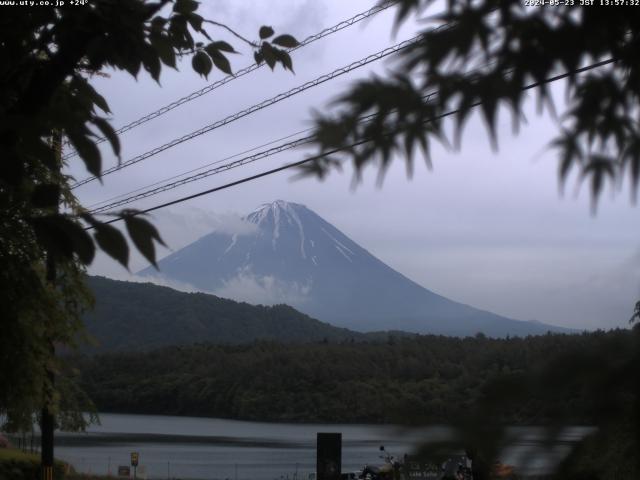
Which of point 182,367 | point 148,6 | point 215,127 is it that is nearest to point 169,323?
point 182,367

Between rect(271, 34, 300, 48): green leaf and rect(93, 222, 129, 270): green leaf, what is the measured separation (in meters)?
1.66

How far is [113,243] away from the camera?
2445 millimetres

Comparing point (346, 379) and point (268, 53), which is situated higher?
point (268, 53)

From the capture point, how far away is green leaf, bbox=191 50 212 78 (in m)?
3.88

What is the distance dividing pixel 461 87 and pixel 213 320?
54062 mm

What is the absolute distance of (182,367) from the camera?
26.3 meters

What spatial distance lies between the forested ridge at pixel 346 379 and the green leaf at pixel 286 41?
4.85 feet

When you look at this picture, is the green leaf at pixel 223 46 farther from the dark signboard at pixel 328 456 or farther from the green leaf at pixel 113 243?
the dark signboard at pixel 328 456

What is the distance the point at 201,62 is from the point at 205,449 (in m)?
27.4

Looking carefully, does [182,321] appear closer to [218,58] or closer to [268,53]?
[268,53]

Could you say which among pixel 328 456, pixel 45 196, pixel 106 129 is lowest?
pixel 328 456

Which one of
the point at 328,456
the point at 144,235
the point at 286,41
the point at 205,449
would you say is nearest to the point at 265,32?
the point at 286,41

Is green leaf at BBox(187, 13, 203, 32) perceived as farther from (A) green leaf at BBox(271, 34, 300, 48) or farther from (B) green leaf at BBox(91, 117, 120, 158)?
(B) green leaf at BBox(91, 117, 120, 158)

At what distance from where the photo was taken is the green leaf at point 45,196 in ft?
8.59
